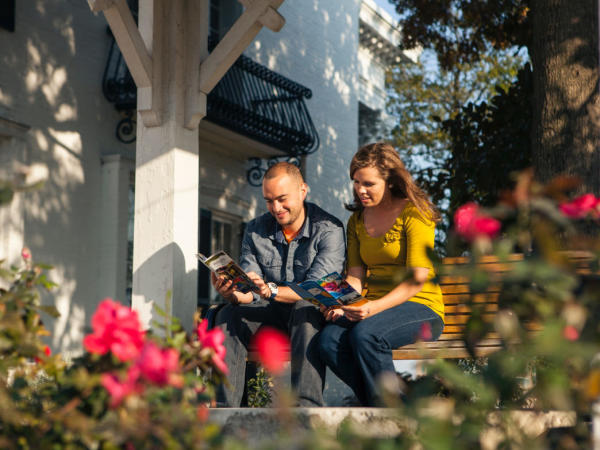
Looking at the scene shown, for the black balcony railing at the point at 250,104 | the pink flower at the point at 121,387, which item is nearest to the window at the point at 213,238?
the black balcony railing at the point at 250,104

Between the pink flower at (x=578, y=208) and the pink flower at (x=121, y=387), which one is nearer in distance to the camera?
the pink flower at (x=121, y=387)

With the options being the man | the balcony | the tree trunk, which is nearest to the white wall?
the balcony

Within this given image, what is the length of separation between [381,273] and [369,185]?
0.41 metres

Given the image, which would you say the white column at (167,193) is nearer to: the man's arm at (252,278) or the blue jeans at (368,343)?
the man's arm at (252,278)

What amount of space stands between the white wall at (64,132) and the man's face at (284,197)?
4129 millimetres

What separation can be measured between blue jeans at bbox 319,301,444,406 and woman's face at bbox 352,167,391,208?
0.50 m

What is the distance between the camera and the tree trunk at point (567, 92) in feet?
17.2

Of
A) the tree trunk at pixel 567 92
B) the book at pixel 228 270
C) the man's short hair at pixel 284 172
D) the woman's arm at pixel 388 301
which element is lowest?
the woman's arm at pixel 388 301

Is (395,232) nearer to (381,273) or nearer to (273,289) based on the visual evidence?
(381,273)

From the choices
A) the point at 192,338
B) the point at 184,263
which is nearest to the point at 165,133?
the point at 184,263

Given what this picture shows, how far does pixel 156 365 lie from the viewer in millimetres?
1467

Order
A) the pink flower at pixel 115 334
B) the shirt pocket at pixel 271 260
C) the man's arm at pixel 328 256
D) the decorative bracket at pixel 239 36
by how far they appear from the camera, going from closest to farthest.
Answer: the pink flower at pixel 115 334
the man's arm at pixel 328 256
the shirt pocket at pixel 271 260
the decorative bracket at pixel 239 36

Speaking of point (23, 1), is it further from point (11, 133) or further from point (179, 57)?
point (179, 57)

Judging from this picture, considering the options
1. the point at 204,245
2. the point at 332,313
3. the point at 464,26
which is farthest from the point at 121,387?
→ the point at 464,26
